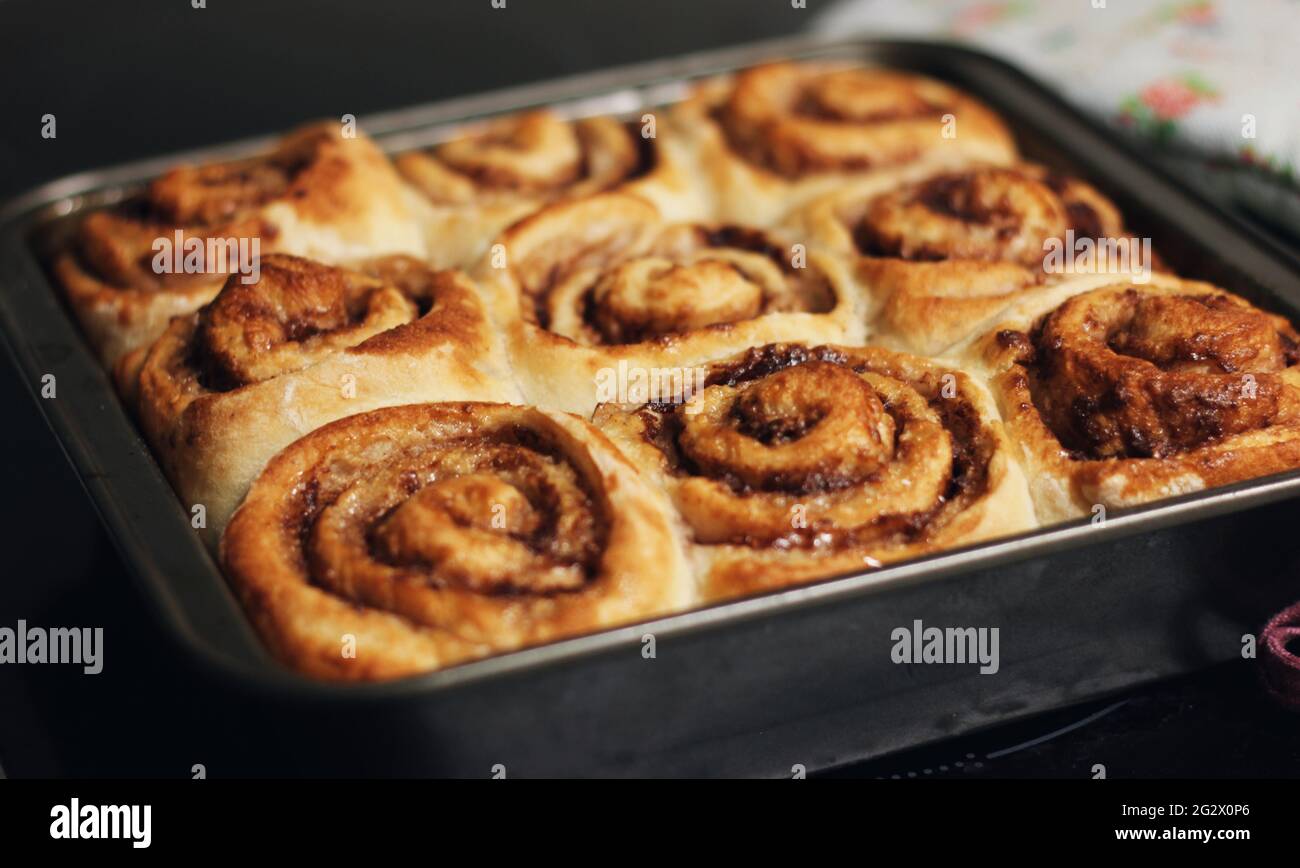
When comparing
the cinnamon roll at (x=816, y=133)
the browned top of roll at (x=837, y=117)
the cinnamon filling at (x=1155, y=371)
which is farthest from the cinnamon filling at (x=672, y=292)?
the cinnamon filling at (x=1155, y=371)

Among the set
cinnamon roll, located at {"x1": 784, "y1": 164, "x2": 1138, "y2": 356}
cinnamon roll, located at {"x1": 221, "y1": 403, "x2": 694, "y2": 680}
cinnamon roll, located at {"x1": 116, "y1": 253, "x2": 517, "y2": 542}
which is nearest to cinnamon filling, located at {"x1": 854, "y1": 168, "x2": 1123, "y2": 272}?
cinnamon roll, located at {"x1": 784, "y1": 164, "x2": 1138, "y2": 356}

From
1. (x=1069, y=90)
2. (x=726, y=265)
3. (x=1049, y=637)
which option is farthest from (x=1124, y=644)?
(x=1069, y=90)

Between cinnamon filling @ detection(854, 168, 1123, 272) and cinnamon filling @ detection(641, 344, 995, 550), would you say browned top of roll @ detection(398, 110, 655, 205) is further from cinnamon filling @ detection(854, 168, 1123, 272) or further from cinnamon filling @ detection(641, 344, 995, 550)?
cinnamon filling @ detection(641, 344, 995, 550)

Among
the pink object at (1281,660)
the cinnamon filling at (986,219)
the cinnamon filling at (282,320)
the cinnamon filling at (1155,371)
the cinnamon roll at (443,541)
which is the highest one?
the cinnamon filling at (986,219)

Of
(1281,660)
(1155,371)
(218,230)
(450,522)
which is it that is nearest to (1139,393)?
(1155,371)

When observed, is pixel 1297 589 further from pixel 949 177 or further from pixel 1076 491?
pixel 949 177

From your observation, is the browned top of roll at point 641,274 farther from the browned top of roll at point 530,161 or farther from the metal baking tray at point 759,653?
the metal baking tray at point 759,653
